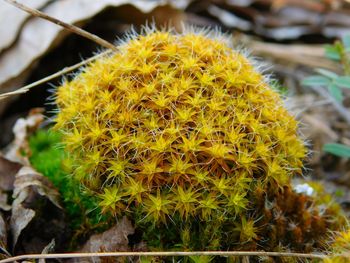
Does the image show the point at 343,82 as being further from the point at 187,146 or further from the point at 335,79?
the point at 187,146

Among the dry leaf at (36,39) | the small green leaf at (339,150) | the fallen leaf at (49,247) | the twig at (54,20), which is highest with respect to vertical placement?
the twig at (54,20)

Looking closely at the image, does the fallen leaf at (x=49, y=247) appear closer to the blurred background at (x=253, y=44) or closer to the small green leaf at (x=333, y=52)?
the blurred background at (x=253, y=44)

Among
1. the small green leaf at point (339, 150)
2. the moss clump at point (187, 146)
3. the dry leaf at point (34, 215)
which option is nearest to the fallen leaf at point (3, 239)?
the dry leaf at point (34, 215)

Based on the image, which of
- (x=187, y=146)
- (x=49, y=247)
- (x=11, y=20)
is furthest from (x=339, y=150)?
(x=11, y=20)

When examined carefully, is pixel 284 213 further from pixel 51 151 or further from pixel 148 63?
pixel 51 151

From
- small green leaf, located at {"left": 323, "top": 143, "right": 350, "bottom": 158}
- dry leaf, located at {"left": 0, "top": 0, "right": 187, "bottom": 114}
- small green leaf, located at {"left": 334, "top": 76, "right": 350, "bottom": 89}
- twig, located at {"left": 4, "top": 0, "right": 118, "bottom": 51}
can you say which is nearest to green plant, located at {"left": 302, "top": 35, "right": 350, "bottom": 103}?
small green leaf, located at {"left": 334, "top": 76, "right": 350, "bottom": 89}

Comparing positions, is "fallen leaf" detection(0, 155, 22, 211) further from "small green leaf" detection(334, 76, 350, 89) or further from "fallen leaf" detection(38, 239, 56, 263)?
"small green leaf" detection(334, 76, 350, 89)
